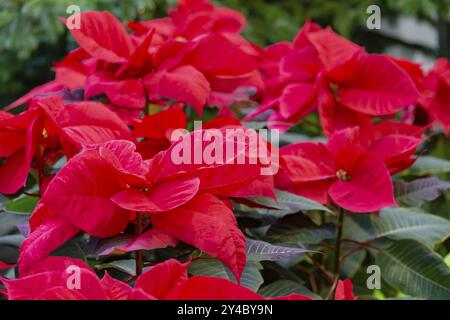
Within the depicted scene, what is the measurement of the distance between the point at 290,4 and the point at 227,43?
1.64m

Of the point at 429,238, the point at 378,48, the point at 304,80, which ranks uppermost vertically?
the point at 304,80

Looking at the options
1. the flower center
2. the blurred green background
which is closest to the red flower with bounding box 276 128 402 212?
the flower center

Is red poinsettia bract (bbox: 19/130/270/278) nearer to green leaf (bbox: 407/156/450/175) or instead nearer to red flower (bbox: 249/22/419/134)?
red flower (bbox: 249/22/419/134)

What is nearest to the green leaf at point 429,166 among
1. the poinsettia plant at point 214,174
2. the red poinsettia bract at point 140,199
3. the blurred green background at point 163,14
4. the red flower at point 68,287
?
the poinsettia plant at point 214,174

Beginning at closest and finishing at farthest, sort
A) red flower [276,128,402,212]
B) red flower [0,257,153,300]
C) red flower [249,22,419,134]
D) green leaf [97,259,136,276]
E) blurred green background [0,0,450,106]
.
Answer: red flower [0,257,153,300] → green leaf [97,259,136,276] → red flower [276,128,402,212] → red flower [249,22,419,134] → blurred green background [0,0,450,106]

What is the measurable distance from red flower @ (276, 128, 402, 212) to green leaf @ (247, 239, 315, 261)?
11 cm

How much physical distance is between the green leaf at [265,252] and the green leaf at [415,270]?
17cm

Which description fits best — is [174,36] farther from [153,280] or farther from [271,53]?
[153,280]

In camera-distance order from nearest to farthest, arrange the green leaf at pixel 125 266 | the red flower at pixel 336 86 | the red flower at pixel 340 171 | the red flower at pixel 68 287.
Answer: the red flower at pixel 68 287
the green leaf at pixel 125 266
the red flower at pixel 340 171
the red flower at pixel 336 86

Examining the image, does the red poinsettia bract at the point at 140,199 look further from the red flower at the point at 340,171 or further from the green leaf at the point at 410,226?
the green leaf at the point at 410,226

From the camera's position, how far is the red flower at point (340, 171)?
1.75 ft

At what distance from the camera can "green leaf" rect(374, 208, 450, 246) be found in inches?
23.8

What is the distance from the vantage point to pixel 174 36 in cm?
73

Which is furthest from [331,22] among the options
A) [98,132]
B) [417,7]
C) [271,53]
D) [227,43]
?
[98,132]
